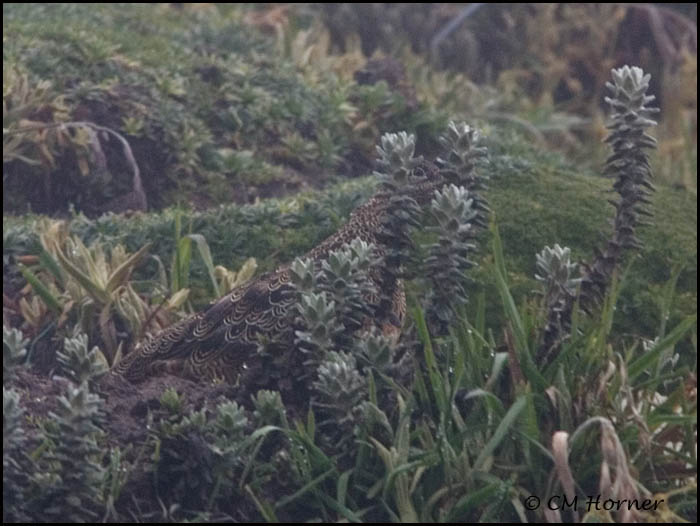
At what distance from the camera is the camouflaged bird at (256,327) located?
12.1 ft

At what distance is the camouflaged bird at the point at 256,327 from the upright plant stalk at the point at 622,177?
0.55 meters

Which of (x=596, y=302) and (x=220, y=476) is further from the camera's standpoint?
(x=596, y=302)

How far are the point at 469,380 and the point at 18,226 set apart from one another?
2.64m

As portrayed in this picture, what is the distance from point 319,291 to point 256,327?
1.00ft

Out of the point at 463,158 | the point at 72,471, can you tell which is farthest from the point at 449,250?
the point at 72,471

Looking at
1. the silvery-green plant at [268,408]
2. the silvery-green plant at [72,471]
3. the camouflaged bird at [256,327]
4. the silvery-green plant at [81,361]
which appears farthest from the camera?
the camouflaged bird at [256,327]

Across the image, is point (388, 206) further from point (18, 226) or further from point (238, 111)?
point (238, 111)

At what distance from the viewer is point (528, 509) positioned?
322cm

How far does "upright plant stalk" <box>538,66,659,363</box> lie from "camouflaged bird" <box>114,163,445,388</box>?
0.55 meters

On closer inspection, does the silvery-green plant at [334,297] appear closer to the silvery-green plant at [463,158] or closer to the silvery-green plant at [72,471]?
the silvery-green plant at [463,158]

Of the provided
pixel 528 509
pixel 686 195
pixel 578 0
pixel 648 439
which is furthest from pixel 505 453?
pixel 578 0

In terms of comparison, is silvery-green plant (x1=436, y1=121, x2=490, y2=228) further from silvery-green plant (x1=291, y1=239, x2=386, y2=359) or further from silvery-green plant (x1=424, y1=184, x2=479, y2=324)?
silvery-green plant (x1=291, y1=239, x2=386, y2=359)

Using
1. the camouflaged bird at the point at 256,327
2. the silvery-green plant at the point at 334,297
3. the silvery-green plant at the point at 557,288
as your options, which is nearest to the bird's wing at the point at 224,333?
the camouflaged bird at the point at 256,327

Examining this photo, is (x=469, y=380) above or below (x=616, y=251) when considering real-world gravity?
below
